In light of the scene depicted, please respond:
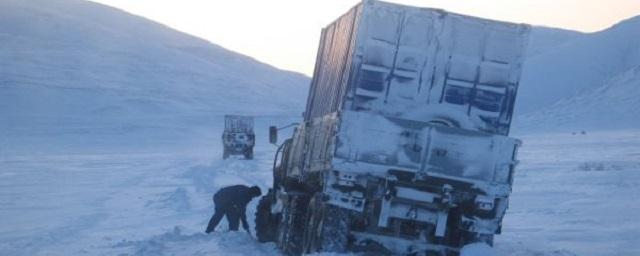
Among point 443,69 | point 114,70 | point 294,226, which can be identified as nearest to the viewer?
point 443,69

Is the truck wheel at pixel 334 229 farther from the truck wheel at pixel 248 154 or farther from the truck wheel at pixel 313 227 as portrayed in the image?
the truck wheel at pixel 248 154

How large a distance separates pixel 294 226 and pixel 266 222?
2.32 m

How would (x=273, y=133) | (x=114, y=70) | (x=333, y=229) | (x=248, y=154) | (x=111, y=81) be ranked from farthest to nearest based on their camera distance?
(x=114, y=70) < (x=111, y=81) < (x=248, y=154) < (x=273, y=133) < (x=333, y=229)

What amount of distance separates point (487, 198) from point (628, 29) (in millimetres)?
156656

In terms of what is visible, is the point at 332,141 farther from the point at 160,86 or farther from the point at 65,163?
the point at 160,86

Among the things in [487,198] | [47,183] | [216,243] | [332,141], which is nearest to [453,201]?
[487,198]

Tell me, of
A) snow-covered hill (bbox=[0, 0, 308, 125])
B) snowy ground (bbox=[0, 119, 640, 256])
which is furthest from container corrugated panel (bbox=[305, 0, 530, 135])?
snow-covered hill (bbox=[0, 0, 308, 125])

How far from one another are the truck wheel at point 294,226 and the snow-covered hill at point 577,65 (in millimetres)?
117904

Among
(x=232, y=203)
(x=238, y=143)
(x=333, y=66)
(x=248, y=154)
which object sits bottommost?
(x=248, y=154)

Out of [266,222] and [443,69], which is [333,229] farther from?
[266,222]

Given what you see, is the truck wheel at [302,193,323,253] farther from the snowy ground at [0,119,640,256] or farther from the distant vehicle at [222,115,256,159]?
→ the distant vehicle at [222,115,256,159]

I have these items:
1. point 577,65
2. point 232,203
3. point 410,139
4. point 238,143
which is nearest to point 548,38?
point 577,65

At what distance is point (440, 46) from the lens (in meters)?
11.7

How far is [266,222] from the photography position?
48.5 ft
